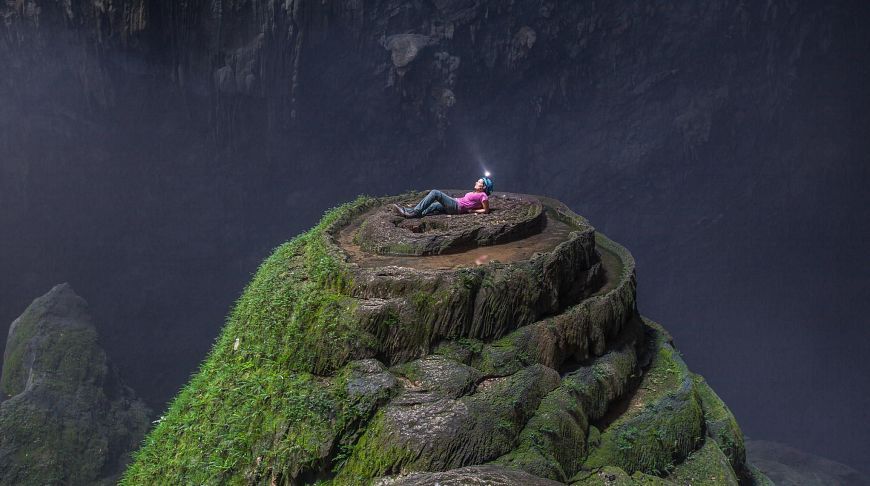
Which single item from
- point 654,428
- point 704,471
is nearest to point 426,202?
point 654,428

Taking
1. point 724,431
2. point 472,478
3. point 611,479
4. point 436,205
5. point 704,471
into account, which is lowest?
point 724,431

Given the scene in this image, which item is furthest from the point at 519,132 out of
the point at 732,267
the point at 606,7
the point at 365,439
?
the point at 365,439

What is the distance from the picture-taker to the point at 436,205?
10320 mm

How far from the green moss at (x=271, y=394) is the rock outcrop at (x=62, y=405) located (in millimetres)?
9750

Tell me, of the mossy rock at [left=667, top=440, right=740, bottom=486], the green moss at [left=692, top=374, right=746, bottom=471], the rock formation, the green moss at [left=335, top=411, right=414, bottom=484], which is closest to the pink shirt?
the rock formation

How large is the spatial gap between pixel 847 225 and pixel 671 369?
122ft

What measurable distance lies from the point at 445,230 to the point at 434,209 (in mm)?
1109

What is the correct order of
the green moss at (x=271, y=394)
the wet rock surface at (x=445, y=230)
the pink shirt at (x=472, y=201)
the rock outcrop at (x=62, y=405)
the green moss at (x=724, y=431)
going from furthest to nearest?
the rock outcrop at (x=62, y=405), the pink shirt at (x=472, y=201), the wet rock surface at (x=445, y=230), the green moss at (x=724, y=431), the green moss at (x=271, y=394)

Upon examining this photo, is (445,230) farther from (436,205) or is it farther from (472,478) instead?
(472,478)

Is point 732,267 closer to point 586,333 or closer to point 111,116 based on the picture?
point 586,333

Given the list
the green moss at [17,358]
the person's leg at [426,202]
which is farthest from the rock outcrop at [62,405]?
the person's leg at [426,202]

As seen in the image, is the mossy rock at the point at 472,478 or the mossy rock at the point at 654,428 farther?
the mossy rock at the point at 654,428

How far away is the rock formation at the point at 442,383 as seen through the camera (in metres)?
5.85

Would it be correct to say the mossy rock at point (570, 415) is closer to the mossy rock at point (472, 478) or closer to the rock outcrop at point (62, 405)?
the mossy rock at point (472, 478)
